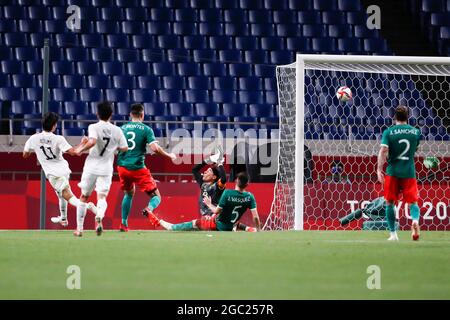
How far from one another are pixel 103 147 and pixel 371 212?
5.27m

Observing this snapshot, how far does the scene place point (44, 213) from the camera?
1529 centimetres

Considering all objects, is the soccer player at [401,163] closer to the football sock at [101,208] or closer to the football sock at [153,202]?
the football sock at [101,208]

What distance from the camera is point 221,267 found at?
7.93 meters

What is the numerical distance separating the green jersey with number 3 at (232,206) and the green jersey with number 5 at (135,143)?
4.47 ft

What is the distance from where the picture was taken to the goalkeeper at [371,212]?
15289mm

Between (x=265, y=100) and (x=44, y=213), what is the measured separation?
7570mm

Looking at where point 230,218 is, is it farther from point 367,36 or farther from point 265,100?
point 367,36

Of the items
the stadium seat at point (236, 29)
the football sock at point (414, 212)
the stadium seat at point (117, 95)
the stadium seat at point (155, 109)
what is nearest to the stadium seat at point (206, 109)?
the stadium seat at point (155, 109)

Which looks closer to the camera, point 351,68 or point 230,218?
point 230,218

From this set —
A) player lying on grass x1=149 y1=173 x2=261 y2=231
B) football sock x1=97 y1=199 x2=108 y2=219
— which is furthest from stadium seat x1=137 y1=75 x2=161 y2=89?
football sock x1=97 y1=199 x2=108 y2=219

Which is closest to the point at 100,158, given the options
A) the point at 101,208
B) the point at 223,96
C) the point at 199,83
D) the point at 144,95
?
the point at 101,208

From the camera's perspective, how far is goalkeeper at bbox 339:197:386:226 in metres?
15.3

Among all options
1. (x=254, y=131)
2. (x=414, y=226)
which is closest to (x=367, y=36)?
(x=254, y=131)
